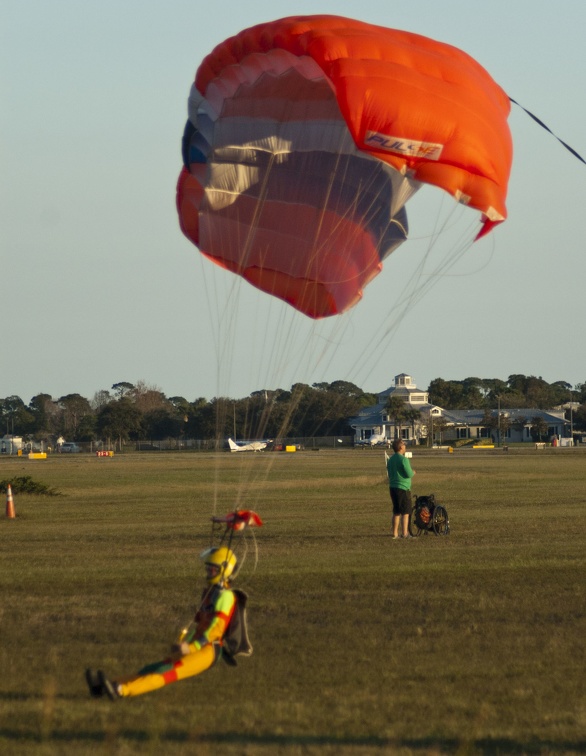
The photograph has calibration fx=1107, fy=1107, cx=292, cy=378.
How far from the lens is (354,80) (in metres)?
10.6

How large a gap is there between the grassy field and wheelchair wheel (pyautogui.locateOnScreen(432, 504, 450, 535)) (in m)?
0.23

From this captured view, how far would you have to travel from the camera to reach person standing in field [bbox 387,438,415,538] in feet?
60.8

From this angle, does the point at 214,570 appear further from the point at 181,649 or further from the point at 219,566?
the point at 181,649

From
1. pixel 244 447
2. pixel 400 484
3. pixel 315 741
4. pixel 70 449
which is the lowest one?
pixel 315 741

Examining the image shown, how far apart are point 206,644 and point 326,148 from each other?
6.31 meters

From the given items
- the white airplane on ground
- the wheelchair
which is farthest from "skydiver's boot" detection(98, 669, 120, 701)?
the white airplane on ground

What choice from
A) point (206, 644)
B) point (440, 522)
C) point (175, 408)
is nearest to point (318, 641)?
point (206, 644)

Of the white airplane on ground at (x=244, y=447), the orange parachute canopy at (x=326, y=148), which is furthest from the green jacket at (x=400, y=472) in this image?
the white airplane on ground at (x=244, y=447)

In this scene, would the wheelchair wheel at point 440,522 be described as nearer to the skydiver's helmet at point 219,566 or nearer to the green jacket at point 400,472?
the green jacket at point 400,472

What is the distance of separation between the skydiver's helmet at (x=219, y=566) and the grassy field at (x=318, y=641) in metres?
0.74

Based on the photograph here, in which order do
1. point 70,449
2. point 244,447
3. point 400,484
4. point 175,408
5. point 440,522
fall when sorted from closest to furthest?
1. point 400,484
2. point 440,522
3. point 244,447
4. point 70,449
5. point 175,408

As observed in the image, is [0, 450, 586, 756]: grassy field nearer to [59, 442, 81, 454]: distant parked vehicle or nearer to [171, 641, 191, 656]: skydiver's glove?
[171, 641, 191, 656]: skydiver's glove

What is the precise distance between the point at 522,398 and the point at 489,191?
167 m

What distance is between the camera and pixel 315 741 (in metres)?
6.56
